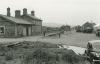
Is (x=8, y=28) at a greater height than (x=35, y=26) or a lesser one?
lesser

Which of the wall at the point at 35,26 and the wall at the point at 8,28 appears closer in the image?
the wall at the point at 8,28

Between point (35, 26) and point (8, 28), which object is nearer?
point (8, 28)

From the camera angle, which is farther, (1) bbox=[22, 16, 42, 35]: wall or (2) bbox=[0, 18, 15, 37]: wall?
(1) bbox=[22, 16, 42, 35]: wall

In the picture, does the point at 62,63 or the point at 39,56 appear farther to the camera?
the point at 39,56

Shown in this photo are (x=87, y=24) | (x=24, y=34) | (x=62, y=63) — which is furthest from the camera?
(x=87, y=24)

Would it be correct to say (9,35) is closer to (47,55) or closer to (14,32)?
(14,32)

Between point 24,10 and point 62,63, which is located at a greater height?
point 24,10

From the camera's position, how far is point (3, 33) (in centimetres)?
3769

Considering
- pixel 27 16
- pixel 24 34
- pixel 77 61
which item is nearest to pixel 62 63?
pixel 77 61

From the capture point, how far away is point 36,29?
51906 mm

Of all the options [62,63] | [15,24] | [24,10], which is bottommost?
[62,63]

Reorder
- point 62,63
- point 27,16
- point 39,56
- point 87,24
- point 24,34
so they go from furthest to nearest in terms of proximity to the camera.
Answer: point 87,24 → point 27,16 → point 24,34 → point 39,56 → point 62,63

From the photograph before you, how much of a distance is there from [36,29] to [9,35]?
1529 centimetres

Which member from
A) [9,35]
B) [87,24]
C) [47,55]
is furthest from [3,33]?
[87,24]
